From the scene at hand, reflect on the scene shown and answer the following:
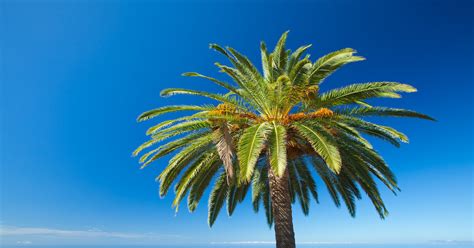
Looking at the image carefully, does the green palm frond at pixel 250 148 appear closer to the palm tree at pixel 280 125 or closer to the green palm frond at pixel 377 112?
the palm tree at pixel 280 125

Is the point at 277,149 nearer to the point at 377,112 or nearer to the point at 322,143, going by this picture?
the point at 322,143

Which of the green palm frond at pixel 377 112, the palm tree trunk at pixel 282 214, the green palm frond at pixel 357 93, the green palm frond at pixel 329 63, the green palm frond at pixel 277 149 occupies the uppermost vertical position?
the green palm frond at pixel 329 63

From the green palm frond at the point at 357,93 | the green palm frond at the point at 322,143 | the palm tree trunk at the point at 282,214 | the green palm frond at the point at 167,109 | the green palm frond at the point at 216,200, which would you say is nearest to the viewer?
the green palm frond at the point at 322,143

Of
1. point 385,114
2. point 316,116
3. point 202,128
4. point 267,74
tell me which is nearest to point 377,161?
point 385,114

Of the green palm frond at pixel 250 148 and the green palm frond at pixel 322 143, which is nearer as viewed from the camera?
the green palm frond at pixel 250 148

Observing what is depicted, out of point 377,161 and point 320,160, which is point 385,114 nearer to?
point 377,161

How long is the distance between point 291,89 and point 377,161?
14.3 feet

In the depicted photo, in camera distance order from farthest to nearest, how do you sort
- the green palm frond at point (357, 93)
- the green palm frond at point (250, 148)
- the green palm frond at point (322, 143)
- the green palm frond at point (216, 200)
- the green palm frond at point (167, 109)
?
the green palm frond at point (216, 200) → the green palm frond at point (167, 109) → the green palm frond at point (357, 93) → the green palm frond at point (322, 143) → the green palm frond at point (250, 148)

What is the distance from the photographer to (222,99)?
13062 millimetres

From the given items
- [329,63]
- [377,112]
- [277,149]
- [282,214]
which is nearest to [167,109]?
[277,149]

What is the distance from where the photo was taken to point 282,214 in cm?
1316

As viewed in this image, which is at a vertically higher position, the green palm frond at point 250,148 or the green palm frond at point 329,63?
the green palm frond at point 329,63

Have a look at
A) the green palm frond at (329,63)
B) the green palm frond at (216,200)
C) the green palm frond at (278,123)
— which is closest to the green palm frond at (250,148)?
the green palm frond at (278,123)

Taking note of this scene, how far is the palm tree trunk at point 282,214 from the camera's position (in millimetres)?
12820
